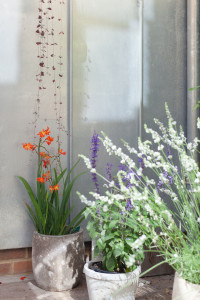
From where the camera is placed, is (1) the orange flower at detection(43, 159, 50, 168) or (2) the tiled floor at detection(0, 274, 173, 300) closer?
(2) the tiled floor at detection(0, 274, 173, 300)

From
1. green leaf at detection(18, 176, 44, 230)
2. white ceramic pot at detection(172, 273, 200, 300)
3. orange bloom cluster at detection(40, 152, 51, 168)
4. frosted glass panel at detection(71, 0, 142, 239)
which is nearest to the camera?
white ceramic pot at detection(172, 273, 200, 300)

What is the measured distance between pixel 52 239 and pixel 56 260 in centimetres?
15

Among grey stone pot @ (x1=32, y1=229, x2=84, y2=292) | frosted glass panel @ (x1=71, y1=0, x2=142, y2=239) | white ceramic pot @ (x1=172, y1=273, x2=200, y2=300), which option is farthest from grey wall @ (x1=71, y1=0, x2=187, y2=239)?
white ceramic pot @ (x1=172, y1=273, x2=200, y2=300)

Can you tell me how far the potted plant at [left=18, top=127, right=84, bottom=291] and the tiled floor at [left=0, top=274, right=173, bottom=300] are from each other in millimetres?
→ 62

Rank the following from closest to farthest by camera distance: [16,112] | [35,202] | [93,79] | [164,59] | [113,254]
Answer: [113,254] → [35,202] → [16,112] → [93,79] → [164,59]

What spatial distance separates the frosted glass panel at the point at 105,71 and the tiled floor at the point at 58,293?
823 mm

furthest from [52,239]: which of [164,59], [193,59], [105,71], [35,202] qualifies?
[193,59]

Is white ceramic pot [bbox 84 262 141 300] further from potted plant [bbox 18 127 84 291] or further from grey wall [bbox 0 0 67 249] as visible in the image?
grey wall [bbox 0 0 67 249]

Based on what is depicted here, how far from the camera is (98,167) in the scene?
9.99 feet

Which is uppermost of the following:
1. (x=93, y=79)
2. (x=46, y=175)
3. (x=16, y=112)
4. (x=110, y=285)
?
(x=93, y=79)

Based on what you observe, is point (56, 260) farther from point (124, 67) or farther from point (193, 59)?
point (193, 59)

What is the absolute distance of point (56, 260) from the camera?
2486 mm

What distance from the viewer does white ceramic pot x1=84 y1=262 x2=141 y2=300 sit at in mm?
2055

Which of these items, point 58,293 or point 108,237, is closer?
point 108,237
